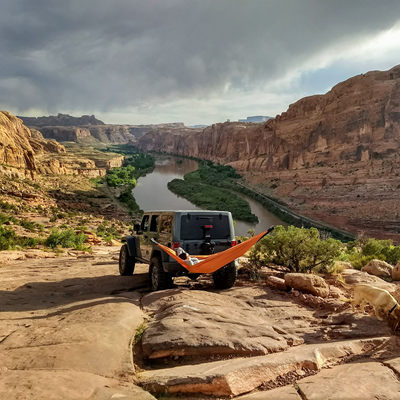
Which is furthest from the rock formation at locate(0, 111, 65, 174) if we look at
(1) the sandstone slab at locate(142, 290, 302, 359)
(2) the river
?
(1) the sandstone slab at locate(142, 290, 302, 359)

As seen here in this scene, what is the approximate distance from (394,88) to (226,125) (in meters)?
80.5

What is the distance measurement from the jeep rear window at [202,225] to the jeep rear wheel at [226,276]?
795 millimetres

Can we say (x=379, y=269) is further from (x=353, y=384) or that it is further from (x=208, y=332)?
(x=353, y=384)

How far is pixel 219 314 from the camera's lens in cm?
593

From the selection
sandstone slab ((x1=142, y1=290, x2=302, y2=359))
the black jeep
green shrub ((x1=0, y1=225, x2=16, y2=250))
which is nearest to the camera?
sandstone slab ((x1=142, y1=290, x2=302, y2=359))

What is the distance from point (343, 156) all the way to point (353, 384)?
63.0 meters

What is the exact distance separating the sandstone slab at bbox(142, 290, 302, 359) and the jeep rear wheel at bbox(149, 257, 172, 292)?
145cm

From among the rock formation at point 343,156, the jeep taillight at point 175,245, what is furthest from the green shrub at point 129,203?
the jeep taillight at point 175,245

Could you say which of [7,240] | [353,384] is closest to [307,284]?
[353,384]

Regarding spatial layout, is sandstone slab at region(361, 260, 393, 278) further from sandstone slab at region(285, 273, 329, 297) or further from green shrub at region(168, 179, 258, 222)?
green shrub at region(168, 179, 258, 222)

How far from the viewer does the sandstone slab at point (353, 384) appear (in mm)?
3496

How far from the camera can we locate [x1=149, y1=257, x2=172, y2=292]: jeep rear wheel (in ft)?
26.5

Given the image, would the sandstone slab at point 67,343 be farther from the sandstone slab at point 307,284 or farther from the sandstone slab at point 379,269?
the sandstone slab at point 379,269

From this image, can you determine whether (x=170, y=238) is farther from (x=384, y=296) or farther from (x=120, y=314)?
(x=384, y=296)
